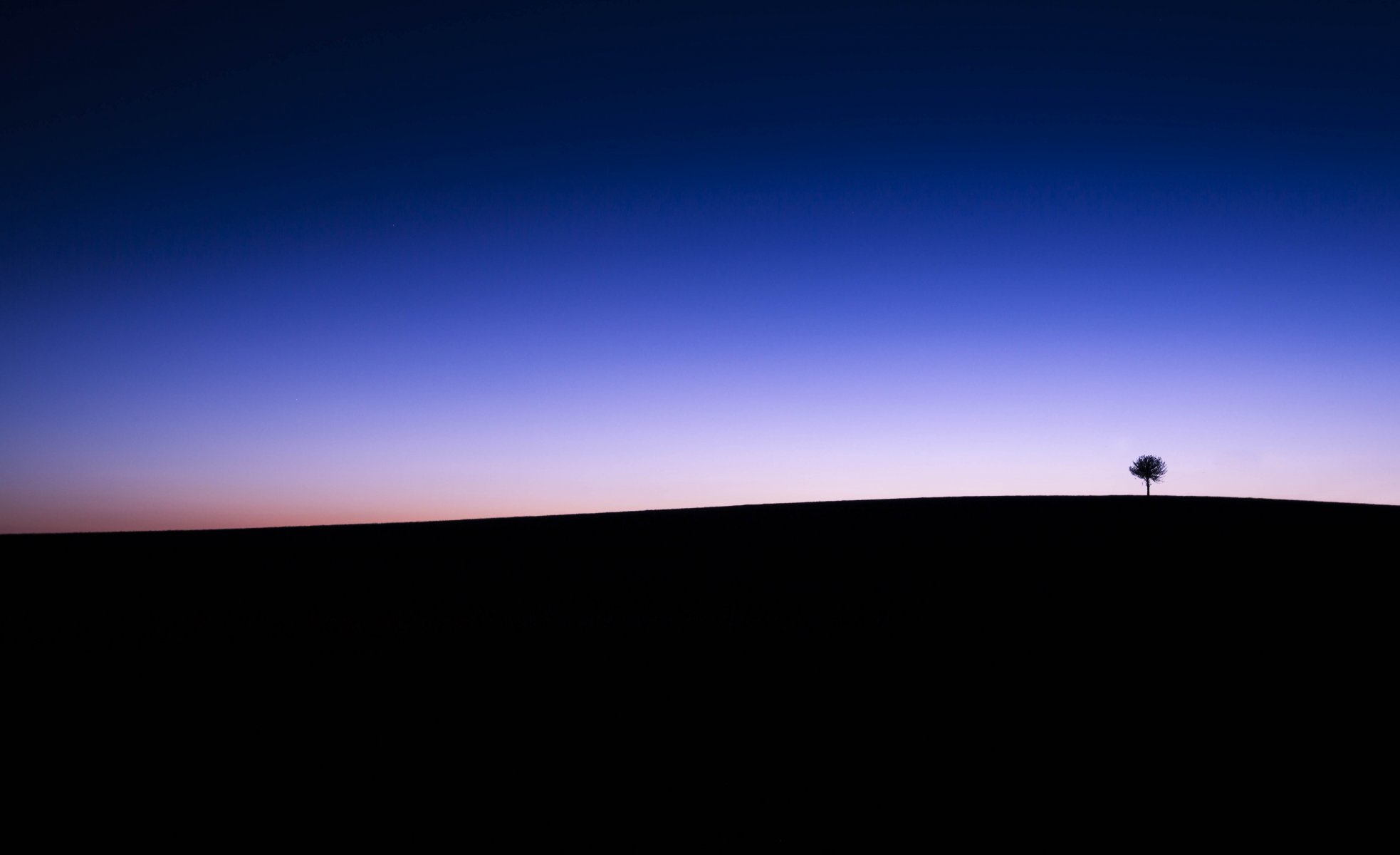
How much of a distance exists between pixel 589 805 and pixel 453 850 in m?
0.86

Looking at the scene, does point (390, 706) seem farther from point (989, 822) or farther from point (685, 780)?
point (989, 822)

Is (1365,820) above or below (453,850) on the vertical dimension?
above

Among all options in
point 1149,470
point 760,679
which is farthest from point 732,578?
point 1149,470

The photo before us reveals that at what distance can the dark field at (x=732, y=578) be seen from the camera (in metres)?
8.88

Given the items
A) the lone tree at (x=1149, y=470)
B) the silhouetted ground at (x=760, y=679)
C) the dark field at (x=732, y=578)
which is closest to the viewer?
the silhouetted ground at (x=760, y=679)

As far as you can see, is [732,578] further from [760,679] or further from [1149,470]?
[1149,470]

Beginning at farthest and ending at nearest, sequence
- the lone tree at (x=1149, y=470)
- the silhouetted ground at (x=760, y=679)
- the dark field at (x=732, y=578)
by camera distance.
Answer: the lone tree at (x=1149, y=470), the dark field at (x=732, y=578), the silhouetted ground at (x=760, y=679)

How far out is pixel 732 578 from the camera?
12352mm

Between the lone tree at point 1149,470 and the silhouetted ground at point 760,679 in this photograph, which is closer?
the silhouetted ground at point 760,679

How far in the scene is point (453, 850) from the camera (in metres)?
3.88

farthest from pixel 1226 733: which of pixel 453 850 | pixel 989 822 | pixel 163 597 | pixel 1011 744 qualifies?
pixel 163 597

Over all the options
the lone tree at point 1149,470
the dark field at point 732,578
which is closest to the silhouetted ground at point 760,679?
the dark field at point 732,578

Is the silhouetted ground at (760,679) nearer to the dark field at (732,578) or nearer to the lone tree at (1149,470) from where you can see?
the dark field at (732,578)

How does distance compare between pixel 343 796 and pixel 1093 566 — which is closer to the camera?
pixel 343 796
